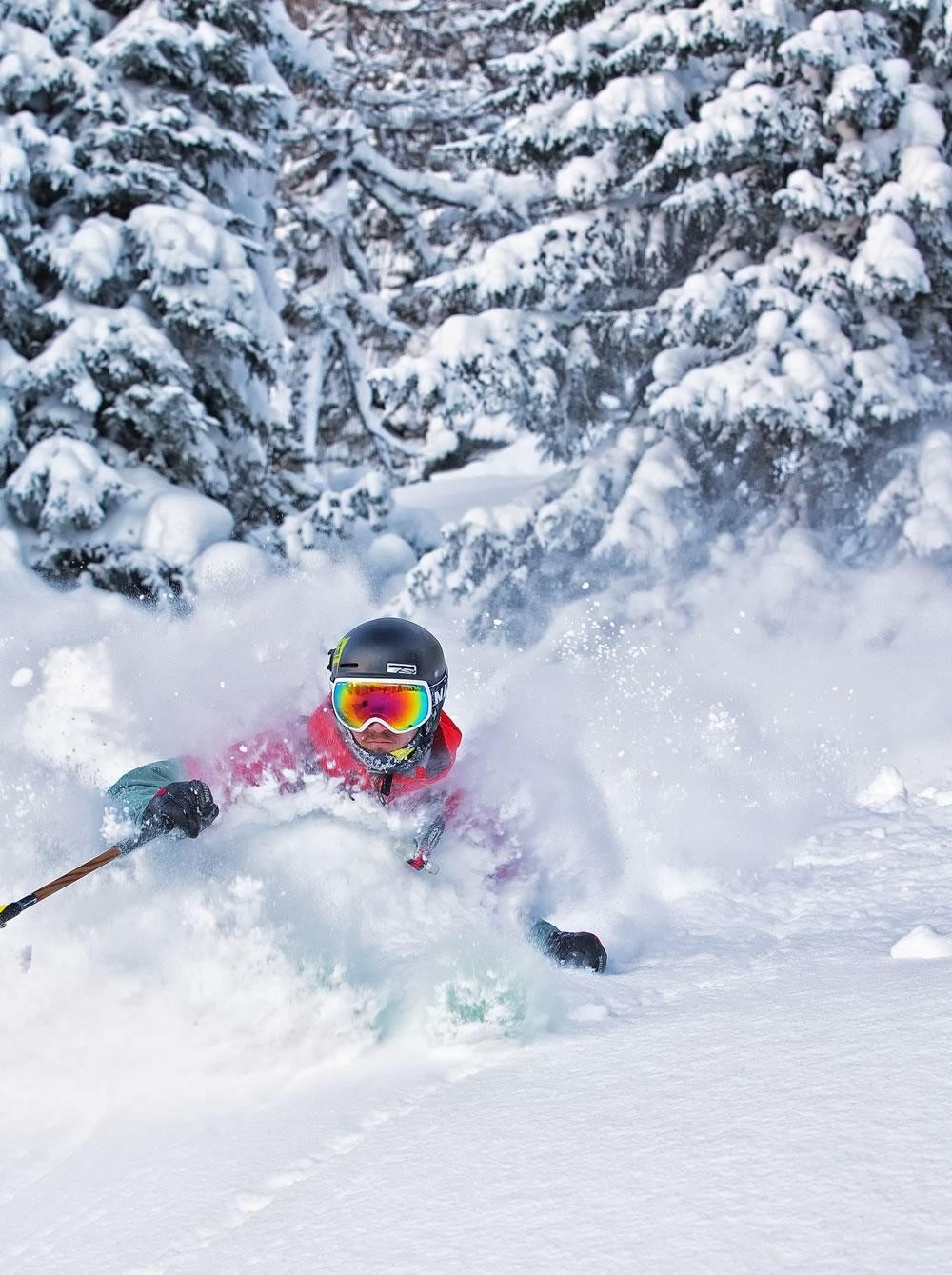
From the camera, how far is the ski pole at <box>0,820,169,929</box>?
3.61m

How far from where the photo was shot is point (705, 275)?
385 inches

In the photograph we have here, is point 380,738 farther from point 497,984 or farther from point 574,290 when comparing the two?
point 574,290

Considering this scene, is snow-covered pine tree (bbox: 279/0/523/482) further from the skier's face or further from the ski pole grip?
the ski pole grip

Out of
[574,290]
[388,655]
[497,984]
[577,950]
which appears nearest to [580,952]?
[577,950]

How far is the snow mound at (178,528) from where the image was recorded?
10484 millimetres

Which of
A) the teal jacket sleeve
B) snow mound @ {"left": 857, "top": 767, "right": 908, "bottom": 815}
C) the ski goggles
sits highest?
the ski goggles

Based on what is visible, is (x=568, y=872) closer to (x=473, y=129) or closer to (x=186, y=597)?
(x=186, y=597)

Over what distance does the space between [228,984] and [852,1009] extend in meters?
1.75

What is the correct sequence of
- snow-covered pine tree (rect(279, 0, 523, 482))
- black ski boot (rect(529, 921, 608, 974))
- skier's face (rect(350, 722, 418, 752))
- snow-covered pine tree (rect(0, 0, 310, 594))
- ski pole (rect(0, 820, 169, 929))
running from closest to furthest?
ski pole (rect(0, 820, 169, 929)) < black ski boot (rect(529, 921, 608, 974)) < skier's face (rect(350, 722, 418, 752)) < snow-covered pine tree (rect(0, 0, 310, 594)) < snow-covered pine tree (rect(279, 0, 523, 482))

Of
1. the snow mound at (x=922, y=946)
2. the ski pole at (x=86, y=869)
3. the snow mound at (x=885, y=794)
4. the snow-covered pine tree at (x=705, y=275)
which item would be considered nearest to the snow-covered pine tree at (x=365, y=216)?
the snow-covered pine tree at (x=705, y=275)

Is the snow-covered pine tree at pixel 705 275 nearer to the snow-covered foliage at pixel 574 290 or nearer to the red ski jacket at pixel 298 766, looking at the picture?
the snow-covered foliage at pixel 574 290

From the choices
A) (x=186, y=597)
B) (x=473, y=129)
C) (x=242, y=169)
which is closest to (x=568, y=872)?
(x=186, y=597)

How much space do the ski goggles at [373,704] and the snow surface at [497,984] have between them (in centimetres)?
41

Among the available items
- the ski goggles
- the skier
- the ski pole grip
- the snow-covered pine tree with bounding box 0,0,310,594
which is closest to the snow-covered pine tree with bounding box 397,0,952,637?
the snow-covered pine tree with bounding box 0,0,310,594
